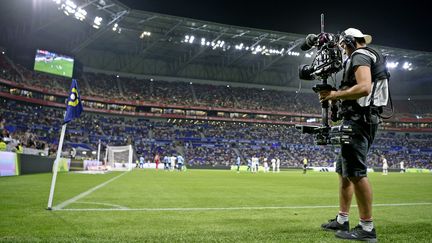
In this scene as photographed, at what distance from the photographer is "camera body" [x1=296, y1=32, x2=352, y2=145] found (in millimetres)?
3606

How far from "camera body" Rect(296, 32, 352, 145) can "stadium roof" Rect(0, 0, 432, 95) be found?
133 ft

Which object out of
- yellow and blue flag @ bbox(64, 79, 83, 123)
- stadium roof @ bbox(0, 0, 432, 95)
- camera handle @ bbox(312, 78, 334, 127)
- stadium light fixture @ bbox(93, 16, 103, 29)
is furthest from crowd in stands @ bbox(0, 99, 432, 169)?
camera handle @ bbox(312, 78, 334, 127)

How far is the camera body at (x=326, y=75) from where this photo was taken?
3606 millimetres

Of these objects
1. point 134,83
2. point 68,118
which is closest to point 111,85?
point 134,83

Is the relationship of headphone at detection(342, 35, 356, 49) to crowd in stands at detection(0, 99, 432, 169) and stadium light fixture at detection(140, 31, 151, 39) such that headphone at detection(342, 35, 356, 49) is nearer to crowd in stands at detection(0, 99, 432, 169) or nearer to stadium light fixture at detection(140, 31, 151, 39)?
crowd in stands at detection(0, 99, 432, 169)

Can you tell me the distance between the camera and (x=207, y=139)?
199 ft

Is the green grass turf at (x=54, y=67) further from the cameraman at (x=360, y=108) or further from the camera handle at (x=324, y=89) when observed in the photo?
the cameraman at (x=360, y=108)

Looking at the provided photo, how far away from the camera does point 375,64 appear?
3.80 meters

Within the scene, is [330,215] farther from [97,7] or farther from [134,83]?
[134,83]

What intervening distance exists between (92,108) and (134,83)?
31.6 feet

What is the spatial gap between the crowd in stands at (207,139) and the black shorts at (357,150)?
1911 inches

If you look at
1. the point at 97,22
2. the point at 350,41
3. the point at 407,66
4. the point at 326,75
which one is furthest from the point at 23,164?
the point at 407,66

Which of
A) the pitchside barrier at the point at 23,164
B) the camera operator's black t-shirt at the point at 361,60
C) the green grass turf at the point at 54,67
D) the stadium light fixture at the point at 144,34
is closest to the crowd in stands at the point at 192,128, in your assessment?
the green grass turf at the point at 54,67

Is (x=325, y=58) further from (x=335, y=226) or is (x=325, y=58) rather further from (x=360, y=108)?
(x=335, y=226)
